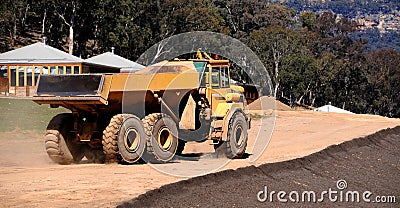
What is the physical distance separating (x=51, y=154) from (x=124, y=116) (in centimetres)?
225

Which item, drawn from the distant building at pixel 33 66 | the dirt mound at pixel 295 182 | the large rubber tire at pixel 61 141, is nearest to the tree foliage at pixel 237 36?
the distant building at pixel 33 66

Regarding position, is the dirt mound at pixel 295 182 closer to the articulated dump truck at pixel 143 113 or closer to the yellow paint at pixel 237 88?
the articulated dump truck at pixel 143 113

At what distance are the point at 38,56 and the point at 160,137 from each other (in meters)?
37.3

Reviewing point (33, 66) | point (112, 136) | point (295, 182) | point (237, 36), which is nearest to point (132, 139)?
point (112, 136)

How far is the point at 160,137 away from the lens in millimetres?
17844

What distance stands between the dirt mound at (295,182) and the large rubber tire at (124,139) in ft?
9.36

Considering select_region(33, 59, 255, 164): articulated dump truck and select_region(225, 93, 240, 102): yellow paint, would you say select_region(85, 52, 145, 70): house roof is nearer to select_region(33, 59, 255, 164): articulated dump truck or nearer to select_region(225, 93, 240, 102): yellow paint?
select_region(225, 93, 240, 102): yellow paint

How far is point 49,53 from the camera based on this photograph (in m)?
52.7

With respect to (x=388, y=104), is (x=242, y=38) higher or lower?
higher

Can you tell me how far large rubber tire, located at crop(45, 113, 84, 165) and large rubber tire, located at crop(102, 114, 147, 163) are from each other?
1.27m

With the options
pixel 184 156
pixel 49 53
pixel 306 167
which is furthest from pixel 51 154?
pixel 49 53

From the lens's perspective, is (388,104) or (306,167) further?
(388,104)

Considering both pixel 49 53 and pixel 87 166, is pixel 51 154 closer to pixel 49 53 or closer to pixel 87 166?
pixel 87 166

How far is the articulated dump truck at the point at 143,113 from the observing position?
54.2ft
